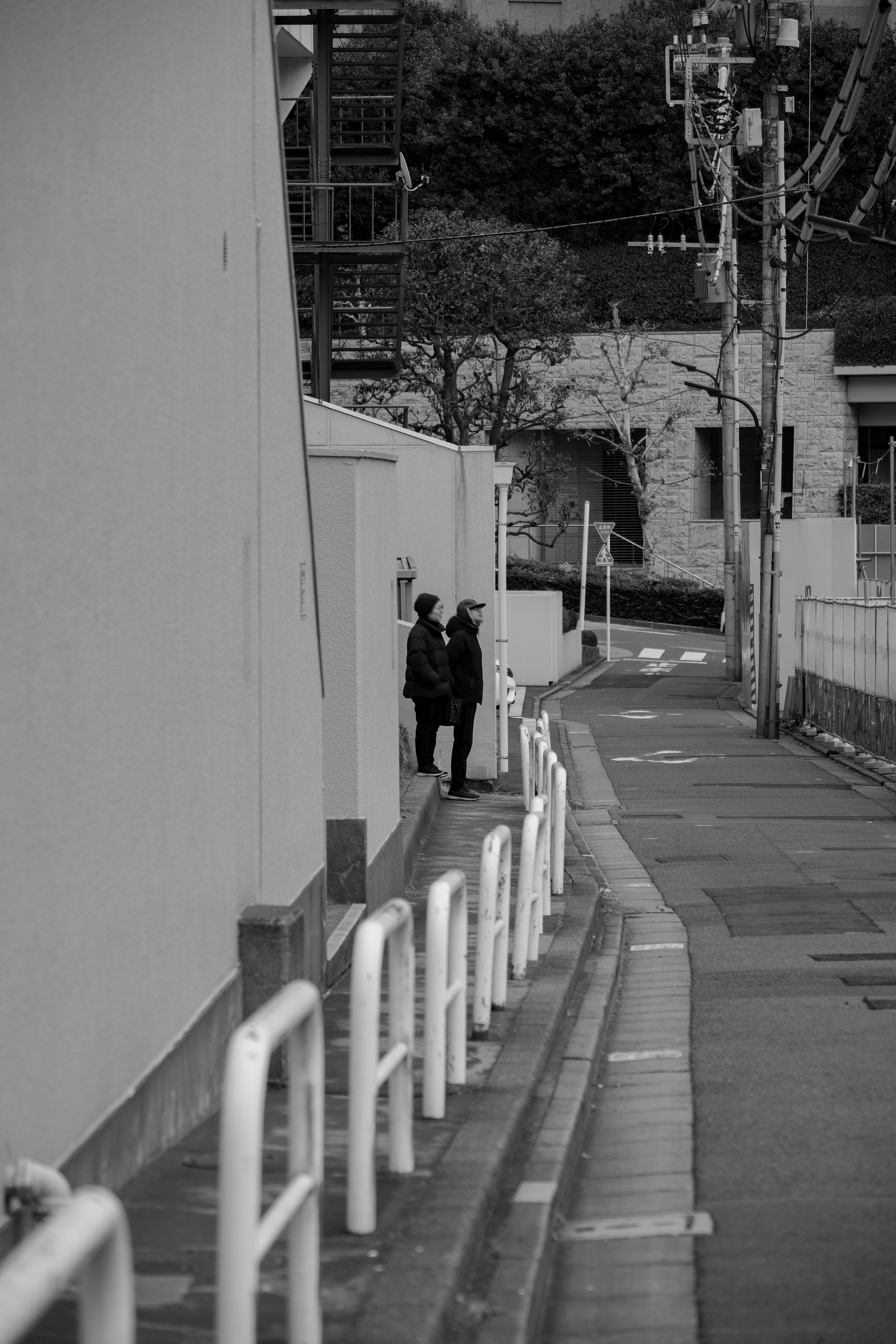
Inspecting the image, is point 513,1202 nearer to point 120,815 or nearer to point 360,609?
point 120,815

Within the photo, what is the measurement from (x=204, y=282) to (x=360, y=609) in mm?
3665

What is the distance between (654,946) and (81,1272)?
8.44 metres

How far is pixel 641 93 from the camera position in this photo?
5697 cm

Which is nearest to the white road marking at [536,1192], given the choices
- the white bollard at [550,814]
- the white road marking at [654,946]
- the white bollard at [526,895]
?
the white bollard at [526,895]

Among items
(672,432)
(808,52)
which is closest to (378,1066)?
(672,432)

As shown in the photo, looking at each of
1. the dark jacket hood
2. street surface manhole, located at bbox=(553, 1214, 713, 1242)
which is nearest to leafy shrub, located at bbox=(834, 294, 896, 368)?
the dark jacket hood

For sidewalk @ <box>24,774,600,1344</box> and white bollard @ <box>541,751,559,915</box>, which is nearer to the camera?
sidewalk @ <box>24,774,600,1344</box>

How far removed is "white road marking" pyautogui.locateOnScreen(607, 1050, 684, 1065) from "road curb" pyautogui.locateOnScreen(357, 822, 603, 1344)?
11.4 inches

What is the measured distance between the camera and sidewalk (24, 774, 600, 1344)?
13.0ft

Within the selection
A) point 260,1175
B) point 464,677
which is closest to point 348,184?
point 464,677

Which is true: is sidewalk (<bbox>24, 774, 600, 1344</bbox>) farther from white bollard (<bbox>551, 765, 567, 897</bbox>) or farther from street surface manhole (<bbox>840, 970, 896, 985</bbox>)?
white bollard (<bbox>551, 765, 567, 897</bbox>)

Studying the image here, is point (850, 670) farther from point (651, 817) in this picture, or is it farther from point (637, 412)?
point (637, 412)

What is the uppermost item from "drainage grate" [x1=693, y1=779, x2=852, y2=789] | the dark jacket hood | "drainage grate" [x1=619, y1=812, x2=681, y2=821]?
the dark jacket hood

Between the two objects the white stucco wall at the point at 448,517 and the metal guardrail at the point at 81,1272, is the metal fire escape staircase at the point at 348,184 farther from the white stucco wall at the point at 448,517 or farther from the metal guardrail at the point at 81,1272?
the metal guardrail at the point at 81,1272
